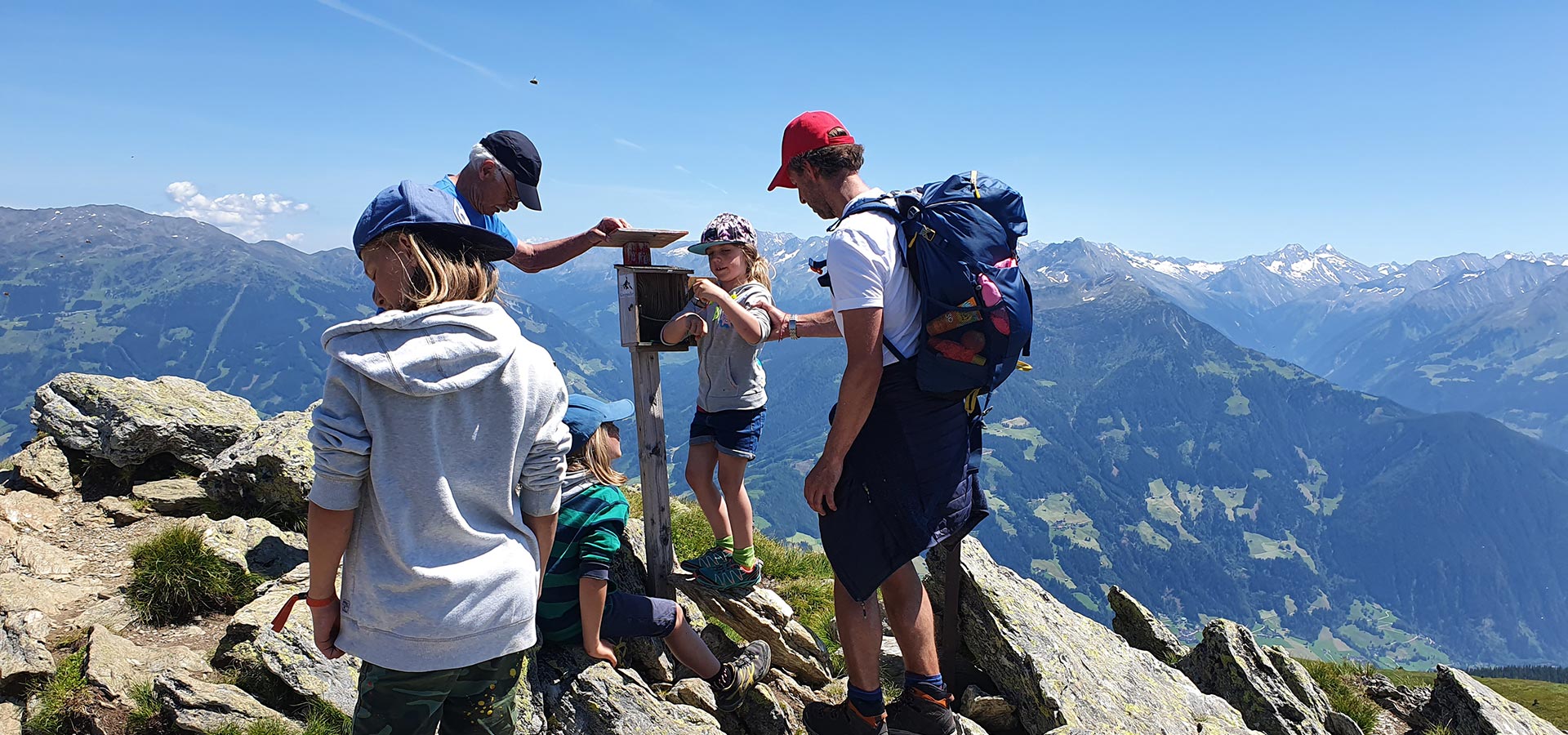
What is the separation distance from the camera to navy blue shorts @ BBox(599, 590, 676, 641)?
5566mm

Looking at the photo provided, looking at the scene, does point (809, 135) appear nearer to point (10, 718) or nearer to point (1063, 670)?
point (1063, 670)

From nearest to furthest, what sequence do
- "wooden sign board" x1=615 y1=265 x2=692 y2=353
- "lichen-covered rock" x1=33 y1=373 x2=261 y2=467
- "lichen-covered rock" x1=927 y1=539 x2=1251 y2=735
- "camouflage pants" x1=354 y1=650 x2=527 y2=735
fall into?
1. "camouflage pants" x1=354 y1=650 x2=527 y2=735
2. "lichen-covered rock" x1=927 y1=539 x2=1251 y2=735
3. "wooden sign board" x1=615 y1=265 x2=692 y2=353
4. "lichen-covered rock" x1=33 y1=373 x2=261 y2=467

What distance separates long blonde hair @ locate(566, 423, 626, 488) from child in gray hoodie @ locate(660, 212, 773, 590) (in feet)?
4.06

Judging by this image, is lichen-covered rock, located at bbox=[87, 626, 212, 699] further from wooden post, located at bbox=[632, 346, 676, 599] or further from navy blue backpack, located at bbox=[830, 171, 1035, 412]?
navy blue backpack, located at bbox=[830, 171, 1035, 412]

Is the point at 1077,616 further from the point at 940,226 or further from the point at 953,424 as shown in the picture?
the point at 940,226

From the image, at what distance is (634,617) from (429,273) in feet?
11.4

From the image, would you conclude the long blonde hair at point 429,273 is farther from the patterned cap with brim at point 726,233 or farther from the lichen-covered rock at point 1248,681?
the lichen-covered rock at point 1248,681

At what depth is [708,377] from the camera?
7062 millimetres

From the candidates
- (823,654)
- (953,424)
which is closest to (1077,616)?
(823,654)

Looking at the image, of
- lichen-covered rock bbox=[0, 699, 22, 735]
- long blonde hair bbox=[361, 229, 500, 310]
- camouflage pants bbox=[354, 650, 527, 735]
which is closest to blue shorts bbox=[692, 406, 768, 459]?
camouflage pants bbox=[354, 650, 527, 735]

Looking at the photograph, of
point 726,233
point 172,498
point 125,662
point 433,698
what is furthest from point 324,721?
point 172,498

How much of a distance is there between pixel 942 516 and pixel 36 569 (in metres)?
9.26

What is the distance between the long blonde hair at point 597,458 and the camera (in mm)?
5379

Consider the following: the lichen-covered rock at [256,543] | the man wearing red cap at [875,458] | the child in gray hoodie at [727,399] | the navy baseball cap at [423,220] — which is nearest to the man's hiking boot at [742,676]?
the child in gray hoodie at [727,399]
